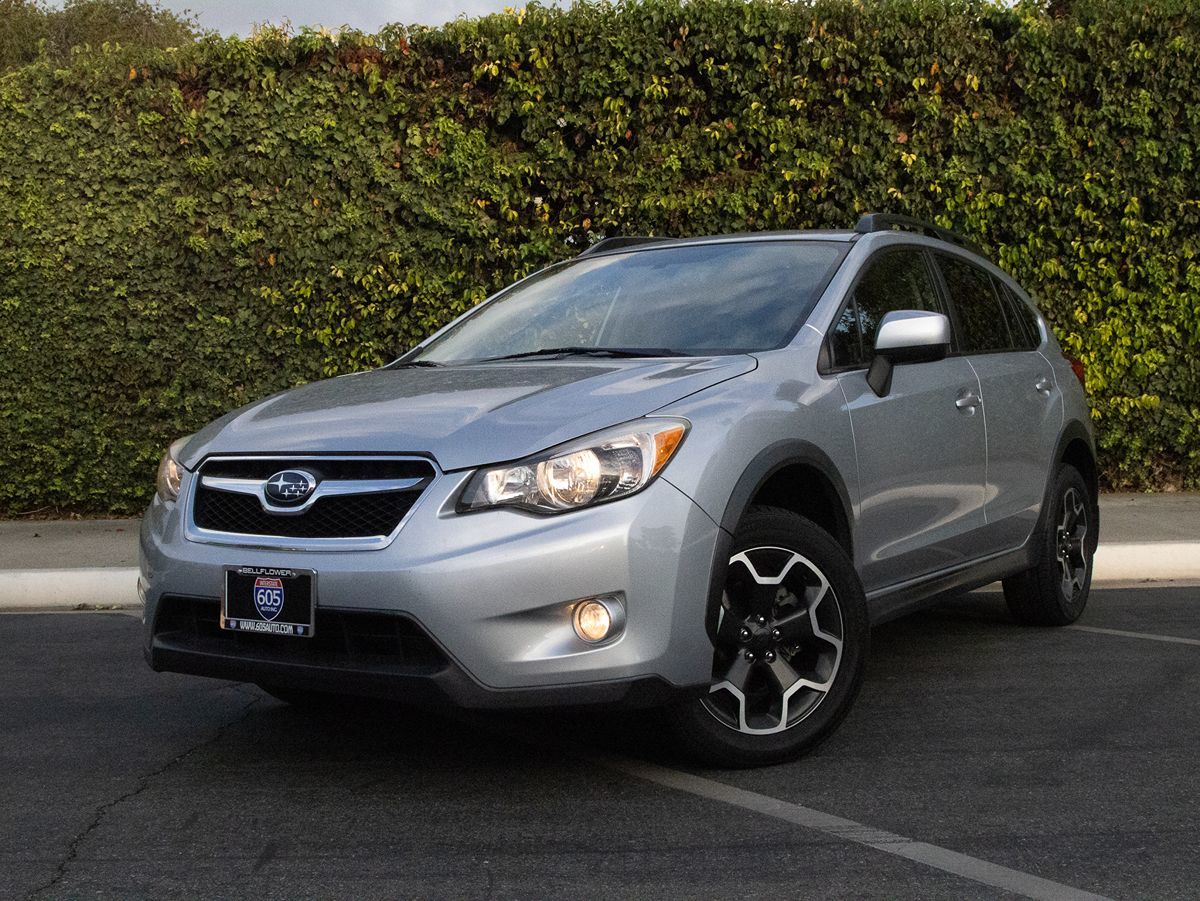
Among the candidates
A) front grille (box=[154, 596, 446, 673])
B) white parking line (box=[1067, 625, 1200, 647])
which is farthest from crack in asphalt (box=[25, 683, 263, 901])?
white parking line (box=[1067, 625, 1200, 647])

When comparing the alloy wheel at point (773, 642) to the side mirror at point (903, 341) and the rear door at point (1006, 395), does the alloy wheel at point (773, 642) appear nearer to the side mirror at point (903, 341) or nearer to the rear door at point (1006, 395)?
the side mirror at point (903, 341)

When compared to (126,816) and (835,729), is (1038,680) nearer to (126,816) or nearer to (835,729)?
(835,729)

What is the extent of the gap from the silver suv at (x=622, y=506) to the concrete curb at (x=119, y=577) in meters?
2.88

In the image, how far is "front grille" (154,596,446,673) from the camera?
3637 millimetres

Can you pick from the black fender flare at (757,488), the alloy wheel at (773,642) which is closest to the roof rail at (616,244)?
the black fender flare at (757,488)

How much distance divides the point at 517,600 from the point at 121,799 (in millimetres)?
1349

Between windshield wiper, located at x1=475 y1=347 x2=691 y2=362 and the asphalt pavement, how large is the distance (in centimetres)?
116

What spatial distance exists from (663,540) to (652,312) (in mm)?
1467

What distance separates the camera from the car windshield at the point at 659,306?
4.71m

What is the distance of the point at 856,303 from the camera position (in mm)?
4914

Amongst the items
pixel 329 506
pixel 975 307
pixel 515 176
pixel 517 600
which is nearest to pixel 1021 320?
pixel 975 307

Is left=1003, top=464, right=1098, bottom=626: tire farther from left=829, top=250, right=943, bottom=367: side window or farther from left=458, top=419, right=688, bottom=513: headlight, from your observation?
left=458, top=419, right=688, bottom=513: headlight

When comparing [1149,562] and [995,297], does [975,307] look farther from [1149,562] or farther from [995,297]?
[1149,562]

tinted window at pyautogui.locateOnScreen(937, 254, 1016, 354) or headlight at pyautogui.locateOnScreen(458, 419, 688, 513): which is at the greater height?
tinted window at pyautogui.locateOnScreen(937, 254, 1016, 354)
